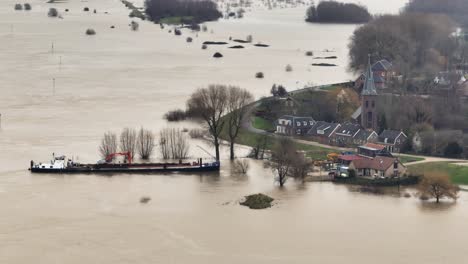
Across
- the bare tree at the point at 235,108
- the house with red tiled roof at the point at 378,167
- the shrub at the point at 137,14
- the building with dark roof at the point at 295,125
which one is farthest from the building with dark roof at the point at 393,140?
the shrub at the point at 137,14

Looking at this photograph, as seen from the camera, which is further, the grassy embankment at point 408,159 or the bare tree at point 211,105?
the bare tree at point 211,105

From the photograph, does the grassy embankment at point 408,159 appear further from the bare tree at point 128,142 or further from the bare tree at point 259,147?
the bare tree at point 128,142

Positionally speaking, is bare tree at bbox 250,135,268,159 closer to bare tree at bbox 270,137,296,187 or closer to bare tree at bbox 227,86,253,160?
bare tree at bbox 227,86,253,160

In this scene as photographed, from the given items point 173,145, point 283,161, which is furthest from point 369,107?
point 283,161

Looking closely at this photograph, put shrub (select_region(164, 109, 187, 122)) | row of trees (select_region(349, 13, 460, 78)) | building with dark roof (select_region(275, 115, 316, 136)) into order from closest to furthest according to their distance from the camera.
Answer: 1. building with dark roof (select_region(275, 115, 316, 136))
2. shrub (select_region(164, 109, 187, 122))
3. row of trees (select_region(349, 13, 460, 78))

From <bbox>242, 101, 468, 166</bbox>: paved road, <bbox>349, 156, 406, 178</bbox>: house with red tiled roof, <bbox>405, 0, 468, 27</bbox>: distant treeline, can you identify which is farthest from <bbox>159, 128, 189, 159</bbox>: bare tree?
<bbox>405, 0, 468, 27</bbox>: distant treeline

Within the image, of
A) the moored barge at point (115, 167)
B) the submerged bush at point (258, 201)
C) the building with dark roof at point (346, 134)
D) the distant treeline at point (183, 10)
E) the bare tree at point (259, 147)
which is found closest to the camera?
the submerged bush at point (258, 201)

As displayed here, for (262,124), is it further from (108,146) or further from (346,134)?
(108,146)
